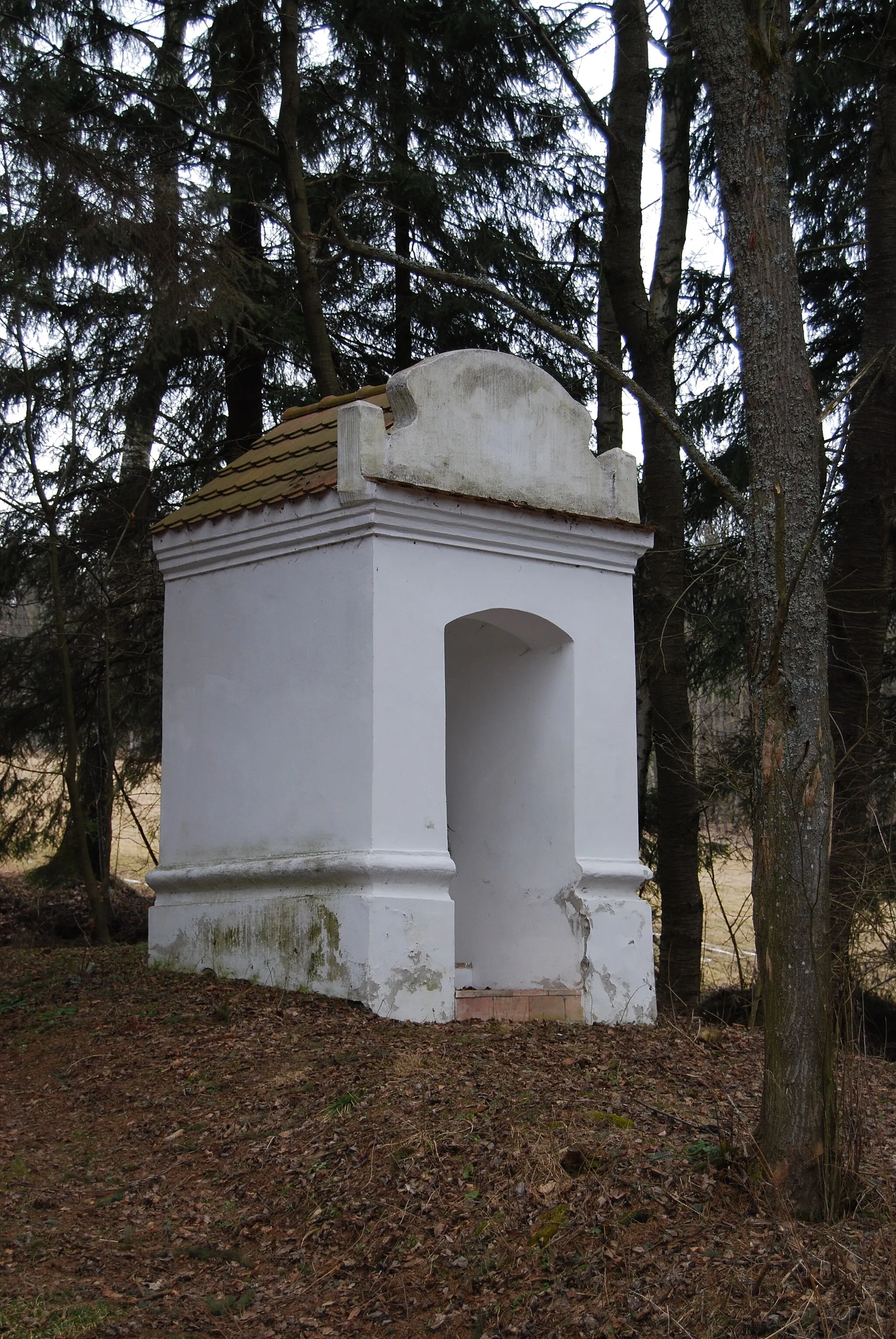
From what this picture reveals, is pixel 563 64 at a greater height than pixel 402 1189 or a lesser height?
greater

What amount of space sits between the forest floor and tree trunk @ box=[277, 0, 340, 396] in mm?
5917

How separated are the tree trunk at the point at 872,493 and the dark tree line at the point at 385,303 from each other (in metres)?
0.03

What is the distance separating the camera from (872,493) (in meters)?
11.1

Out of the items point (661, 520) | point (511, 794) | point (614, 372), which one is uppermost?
point (661, 520)

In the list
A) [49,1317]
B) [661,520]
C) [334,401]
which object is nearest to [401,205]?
[661,520]

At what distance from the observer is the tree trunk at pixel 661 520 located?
37.6ft

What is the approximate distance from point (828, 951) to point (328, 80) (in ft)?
37.8

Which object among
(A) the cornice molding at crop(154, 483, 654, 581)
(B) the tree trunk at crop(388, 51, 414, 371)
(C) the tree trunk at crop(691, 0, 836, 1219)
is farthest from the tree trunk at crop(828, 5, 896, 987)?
(C) the tree trunk at crop(691, 0, 836, 1219)

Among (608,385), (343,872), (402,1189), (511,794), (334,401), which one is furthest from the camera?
(608,385)

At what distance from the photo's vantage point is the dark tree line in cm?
1012

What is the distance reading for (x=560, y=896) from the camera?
27.9 ft

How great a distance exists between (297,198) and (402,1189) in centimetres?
871

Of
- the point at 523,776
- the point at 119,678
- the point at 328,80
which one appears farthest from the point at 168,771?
the point at 328,80

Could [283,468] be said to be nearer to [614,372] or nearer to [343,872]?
[343,872]
